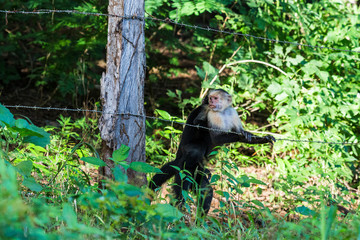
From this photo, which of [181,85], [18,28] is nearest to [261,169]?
[181,85]

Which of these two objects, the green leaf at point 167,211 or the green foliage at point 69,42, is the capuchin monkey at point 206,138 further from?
the green foliage at point 69,42

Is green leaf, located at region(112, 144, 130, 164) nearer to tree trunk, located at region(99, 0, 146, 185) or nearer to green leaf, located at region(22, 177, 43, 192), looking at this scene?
green leaf, located at region(22, 177, 43, 192)

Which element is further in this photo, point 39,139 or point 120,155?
point 39,139

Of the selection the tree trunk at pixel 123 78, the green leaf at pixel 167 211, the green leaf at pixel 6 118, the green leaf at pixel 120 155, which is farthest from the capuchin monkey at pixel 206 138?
the green leaf at pixel 167 211

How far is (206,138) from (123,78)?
1.33 meters

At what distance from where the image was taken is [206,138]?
4504mm

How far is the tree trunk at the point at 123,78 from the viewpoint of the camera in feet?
11.6

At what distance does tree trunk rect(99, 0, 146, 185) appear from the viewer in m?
3.52

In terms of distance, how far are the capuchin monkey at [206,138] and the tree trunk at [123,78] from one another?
72 cm

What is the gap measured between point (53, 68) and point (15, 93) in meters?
1.46

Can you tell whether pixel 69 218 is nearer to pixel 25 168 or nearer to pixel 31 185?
pixel 31 185

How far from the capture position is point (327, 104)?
6.07m

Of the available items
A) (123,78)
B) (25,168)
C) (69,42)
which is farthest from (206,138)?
(69,42)

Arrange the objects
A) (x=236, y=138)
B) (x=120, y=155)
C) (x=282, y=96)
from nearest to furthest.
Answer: (x=120, y=155) → (x=236, y=138) → (x=282, y=96)
